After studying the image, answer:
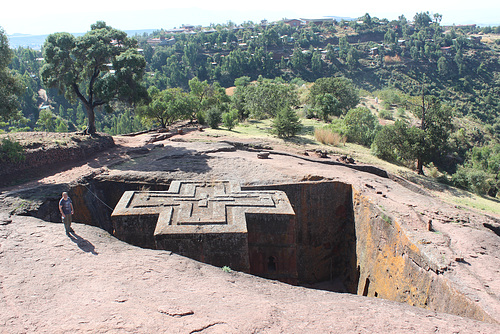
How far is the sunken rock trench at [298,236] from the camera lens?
8.34 meters

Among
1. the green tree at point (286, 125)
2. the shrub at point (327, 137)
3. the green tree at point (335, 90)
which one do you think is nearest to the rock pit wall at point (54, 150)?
the green tree at point (286, 125)

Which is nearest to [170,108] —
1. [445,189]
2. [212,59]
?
[445,189]

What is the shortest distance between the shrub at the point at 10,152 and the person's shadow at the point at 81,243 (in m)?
6.93

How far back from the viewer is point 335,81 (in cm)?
3516

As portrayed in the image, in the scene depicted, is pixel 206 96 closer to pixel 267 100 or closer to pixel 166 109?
pixel 267 100

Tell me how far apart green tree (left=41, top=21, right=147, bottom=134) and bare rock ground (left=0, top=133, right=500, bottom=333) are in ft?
28.7

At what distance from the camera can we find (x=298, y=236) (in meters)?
12.0

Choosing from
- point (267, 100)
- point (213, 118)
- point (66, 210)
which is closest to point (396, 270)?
point (66, 210)

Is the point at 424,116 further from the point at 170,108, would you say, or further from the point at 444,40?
the point at 444,40

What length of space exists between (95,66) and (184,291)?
47.0 ft

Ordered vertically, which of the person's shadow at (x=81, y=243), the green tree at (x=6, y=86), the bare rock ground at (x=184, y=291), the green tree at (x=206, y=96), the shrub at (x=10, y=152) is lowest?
the person's shadow at (x=81, y=243)

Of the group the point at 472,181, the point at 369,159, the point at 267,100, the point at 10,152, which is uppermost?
the point at 267,100

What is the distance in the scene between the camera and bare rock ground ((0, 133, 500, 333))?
208 inches

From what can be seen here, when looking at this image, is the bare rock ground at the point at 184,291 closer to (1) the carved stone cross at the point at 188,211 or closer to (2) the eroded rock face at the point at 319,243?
(2) the eroded rock face at the point at 319,243
